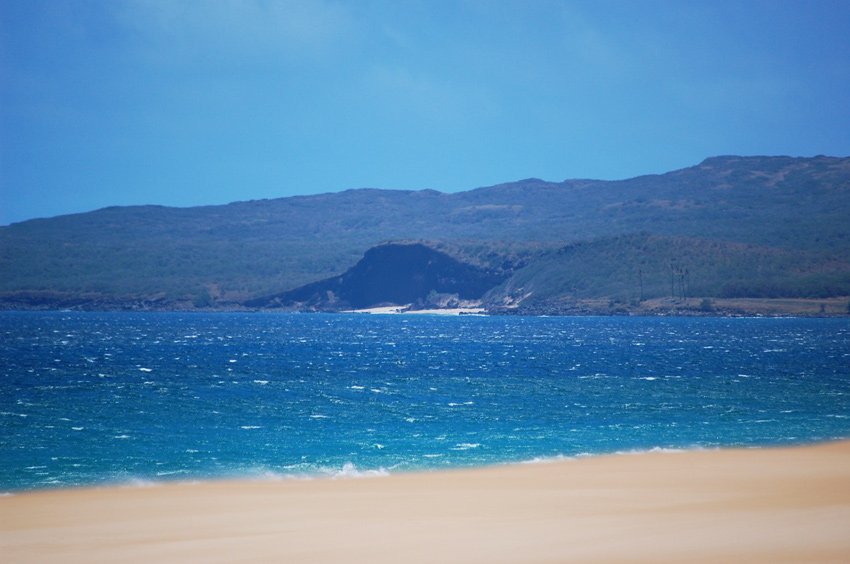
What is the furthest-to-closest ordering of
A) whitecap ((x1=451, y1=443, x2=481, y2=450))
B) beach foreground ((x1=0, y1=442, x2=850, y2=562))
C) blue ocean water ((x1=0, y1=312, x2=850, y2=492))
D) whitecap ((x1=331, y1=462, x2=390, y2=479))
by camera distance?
whitecap ((x1=451, y1=443, x2=481, y2=450)), blue ocean water ((x1=0, y1=312, x2=850, y2=492)), whitecap ((x1=331, y1=462, x2=390, y2=479)), beach foreground ((x1=0, y1=442, x2=850, y2=562))

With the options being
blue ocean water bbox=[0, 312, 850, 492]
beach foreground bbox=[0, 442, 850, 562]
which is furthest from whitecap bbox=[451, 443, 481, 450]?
beach foreground bbox=[0, 442, 850, 562]

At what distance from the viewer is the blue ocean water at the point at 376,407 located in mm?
28123

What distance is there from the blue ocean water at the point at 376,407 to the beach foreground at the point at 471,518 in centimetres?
274

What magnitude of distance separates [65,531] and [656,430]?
68.7 ft

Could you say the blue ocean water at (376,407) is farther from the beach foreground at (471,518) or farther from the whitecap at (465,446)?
the beach foreground at (471,518)

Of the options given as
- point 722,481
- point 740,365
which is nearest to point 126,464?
point 722,481

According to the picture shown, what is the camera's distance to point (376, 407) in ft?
131

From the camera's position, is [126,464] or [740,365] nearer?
[126,464]

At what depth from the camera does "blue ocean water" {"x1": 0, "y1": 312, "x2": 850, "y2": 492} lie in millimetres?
28123

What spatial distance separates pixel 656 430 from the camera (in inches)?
1331

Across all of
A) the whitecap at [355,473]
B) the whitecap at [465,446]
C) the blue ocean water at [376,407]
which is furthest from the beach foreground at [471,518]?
the whitecap at [465,446]

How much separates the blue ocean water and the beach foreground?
2.74 meters

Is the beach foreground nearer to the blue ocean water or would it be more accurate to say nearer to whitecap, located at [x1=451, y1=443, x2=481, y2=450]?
the blue ocean water

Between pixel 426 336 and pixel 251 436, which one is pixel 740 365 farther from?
pixel 426 336
